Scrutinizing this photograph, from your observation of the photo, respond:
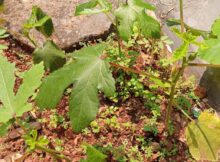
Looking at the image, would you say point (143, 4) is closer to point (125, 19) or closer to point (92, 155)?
point (125, 19)

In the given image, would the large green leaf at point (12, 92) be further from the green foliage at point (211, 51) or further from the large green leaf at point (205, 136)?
the large green leaf at point (205, 136)

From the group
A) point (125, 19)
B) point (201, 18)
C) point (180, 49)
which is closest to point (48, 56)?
point (125, 19)

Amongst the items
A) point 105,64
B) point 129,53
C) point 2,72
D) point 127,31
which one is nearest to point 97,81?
point 105,64

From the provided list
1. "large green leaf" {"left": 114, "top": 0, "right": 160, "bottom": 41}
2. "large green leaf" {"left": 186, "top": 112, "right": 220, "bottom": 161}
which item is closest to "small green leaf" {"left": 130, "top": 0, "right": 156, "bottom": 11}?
"large green leaf" {"left": 114, "top": 0, "right": 160, "bottom": 41}

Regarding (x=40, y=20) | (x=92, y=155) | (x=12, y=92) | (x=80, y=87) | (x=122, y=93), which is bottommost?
(x=122, y=93)

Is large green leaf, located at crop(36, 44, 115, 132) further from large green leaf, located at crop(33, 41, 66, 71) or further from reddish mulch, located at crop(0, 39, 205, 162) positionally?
reddish mulch, located at crop(0, 39, 205, 162)

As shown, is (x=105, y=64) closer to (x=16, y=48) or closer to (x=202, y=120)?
(x=202, y=120)
